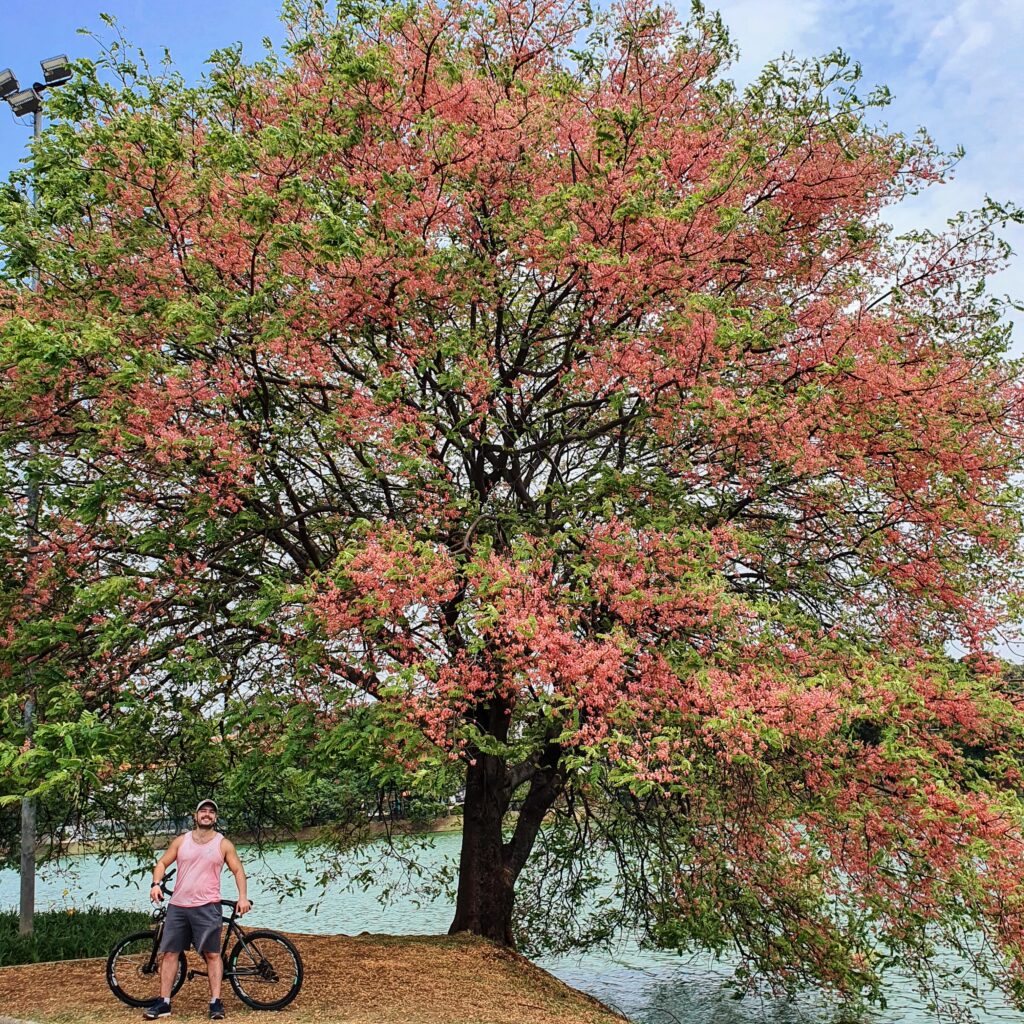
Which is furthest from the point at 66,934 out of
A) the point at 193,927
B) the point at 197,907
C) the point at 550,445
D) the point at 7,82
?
the point at 7,82

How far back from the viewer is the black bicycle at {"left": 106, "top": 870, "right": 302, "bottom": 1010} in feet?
30.3

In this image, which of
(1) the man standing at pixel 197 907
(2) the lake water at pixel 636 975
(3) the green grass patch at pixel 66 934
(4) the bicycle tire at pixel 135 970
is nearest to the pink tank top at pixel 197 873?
(1) the man standing at pixel 197 907

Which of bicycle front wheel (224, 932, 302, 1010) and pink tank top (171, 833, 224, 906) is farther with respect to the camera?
bicycle front wheel (224, 932, 302, 1010)

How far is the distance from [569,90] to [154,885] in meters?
9.82

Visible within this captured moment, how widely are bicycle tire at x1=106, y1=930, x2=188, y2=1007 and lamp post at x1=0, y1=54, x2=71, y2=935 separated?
2026 mm

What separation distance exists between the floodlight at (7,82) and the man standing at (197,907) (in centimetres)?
1186

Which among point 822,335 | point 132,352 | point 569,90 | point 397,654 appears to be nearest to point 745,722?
point 397,654

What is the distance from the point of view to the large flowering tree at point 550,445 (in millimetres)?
9773

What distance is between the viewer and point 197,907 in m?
8.66

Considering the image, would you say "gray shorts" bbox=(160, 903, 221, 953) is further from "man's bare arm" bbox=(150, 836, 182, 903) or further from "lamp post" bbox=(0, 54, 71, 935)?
"lamp post" bbox=(0, 54, 71, 935)

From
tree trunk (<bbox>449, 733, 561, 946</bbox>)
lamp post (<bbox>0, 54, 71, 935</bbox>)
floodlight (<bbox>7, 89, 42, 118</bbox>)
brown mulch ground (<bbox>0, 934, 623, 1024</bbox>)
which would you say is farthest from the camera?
floodlight (<bbox>7, 89, 42, 118</bbox>)

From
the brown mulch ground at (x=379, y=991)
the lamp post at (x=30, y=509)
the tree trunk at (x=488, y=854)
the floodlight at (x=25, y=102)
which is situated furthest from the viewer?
the floodlight at (x=25, y=102)

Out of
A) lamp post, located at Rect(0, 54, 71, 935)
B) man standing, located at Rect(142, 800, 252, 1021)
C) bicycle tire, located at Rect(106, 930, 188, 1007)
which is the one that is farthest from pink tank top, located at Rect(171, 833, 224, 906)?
lamp post, located at Rect(0, 54, 71, 935)

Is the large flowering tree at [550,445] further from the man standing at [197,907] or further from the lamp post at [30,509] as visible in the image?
the man standing at [197,907]
